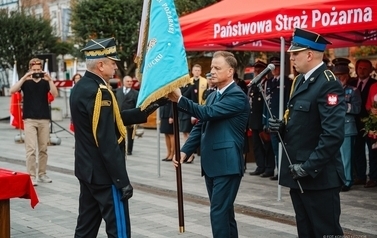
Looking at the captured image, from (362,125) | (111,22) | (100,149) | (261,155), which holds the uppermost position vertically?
(111,22)

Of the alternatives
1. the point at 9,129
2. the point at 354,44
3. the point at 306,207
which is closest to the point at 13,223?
the point at 306,207

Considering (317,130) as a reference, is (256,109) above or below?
below

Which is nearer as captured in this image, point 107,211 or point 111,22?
point 107,211

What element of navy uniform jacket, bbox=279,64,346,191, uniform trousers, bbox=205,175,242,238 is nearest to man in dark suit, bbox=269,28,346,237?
navy uniform jacket, bbox=279,64,346,191

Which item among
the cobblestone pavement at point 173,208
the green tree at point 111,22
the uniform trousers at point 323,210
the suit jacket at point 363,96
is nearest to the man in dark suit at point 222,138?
the uniform trousers at point 323,210

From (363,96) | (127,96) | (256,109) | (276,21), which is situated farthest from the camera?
(127,96)

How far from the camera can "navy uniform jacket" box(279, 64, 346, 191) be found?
502 centimetres

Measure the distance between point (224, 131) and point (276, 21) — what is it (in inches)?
142

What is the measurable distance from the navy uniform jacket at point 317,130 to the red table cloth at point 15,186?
2538 mm

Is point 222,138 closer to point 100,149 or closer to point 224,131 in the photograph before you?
point 224,131

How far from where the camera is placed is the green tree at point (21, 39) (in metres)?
36.1

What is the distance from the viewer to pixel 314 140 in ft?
17.0

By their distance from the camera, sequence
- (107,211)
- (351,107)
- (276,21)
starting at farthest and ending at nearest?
(351,107) → (276,21) → (107,211)

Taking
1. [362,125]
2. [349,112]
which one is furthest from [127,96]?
[349,112]
